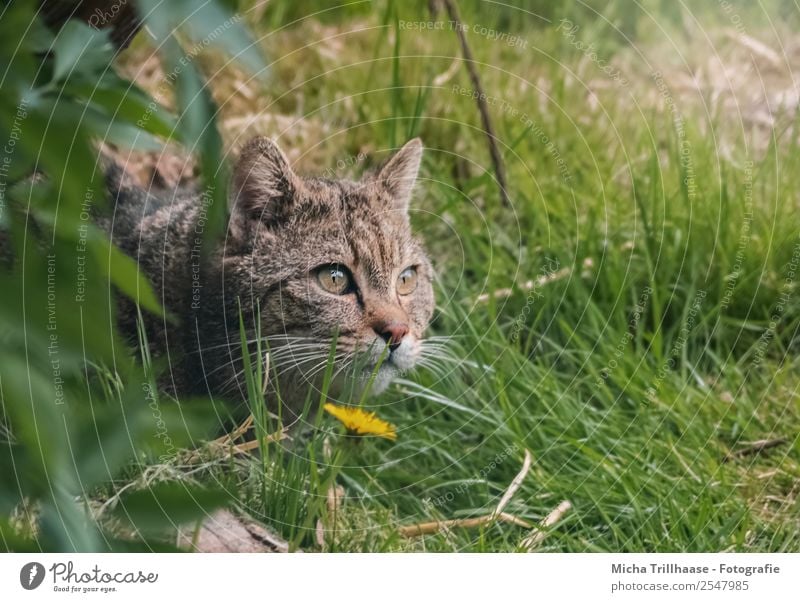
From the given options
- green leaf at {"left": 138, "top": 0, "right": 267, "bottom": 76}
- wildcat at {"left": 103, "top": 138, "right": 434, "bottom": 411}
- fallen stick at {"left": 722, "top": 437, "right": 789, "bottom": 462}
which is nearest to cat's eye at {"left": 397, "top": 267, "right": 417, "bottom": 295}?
wildcat at {"left": 103, "top": 138, "right": 434, "bottom": 411}

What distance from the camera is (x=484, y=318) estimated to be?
2.16 metres

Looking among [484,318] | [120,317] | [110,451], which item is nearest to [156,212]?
[120,317]

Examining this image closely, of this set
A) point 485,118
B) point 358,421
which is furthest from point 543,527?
point 485,118

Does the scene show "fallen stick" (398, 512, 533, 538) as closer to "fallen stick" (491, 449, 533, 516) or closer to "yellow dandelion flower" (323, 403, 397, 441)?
"fallen stick" (491, 449, 533, 516)

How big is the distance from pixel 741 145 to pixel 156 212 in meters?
1.39

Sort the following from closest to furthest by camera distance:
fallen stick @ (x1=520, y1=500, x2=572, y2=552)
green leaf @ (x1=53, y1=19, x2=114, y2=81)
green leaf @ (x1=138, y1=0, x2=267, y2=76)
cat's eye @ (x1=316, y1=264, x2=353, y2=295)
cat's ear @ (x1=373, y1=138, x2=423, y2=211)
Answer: green leaf @ (x1=138, y1=0, x2=267, y2=76) → green leaf @ (x1=53, y1=19, x2=114, y2=81) → fallen stick @ (x1=520, y1=500, x2=572, y2=552) → cat's eye @ (x1=316, y1=264, x2=353, y2=295) → cat's ear @ (x1=373, y1=138, x2=423, y2=211)

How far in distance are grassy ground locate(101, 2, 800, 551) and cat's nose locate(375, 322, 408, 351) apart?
0.15m

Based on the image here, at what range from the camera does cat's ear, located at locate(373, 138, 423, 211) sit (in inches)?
77.8

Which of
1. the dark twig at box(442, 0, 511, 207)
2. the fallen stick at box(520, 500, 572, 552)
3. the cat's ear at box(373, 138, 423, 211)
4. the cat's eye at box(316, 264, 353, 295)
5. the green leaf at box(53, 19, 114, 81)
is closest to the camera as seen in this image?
the green leaf at box(53, 19, 114, 81)

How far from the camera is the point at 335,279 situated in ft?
6.15

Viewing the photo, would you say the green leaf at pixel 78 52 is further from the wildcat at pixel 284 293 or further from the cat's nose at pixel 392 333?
the cat's nose at pixel 392 333

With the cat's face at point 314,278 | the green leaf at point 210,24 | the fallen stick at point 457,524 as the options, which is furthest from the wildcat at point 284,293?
the green leaf at point 210,24
